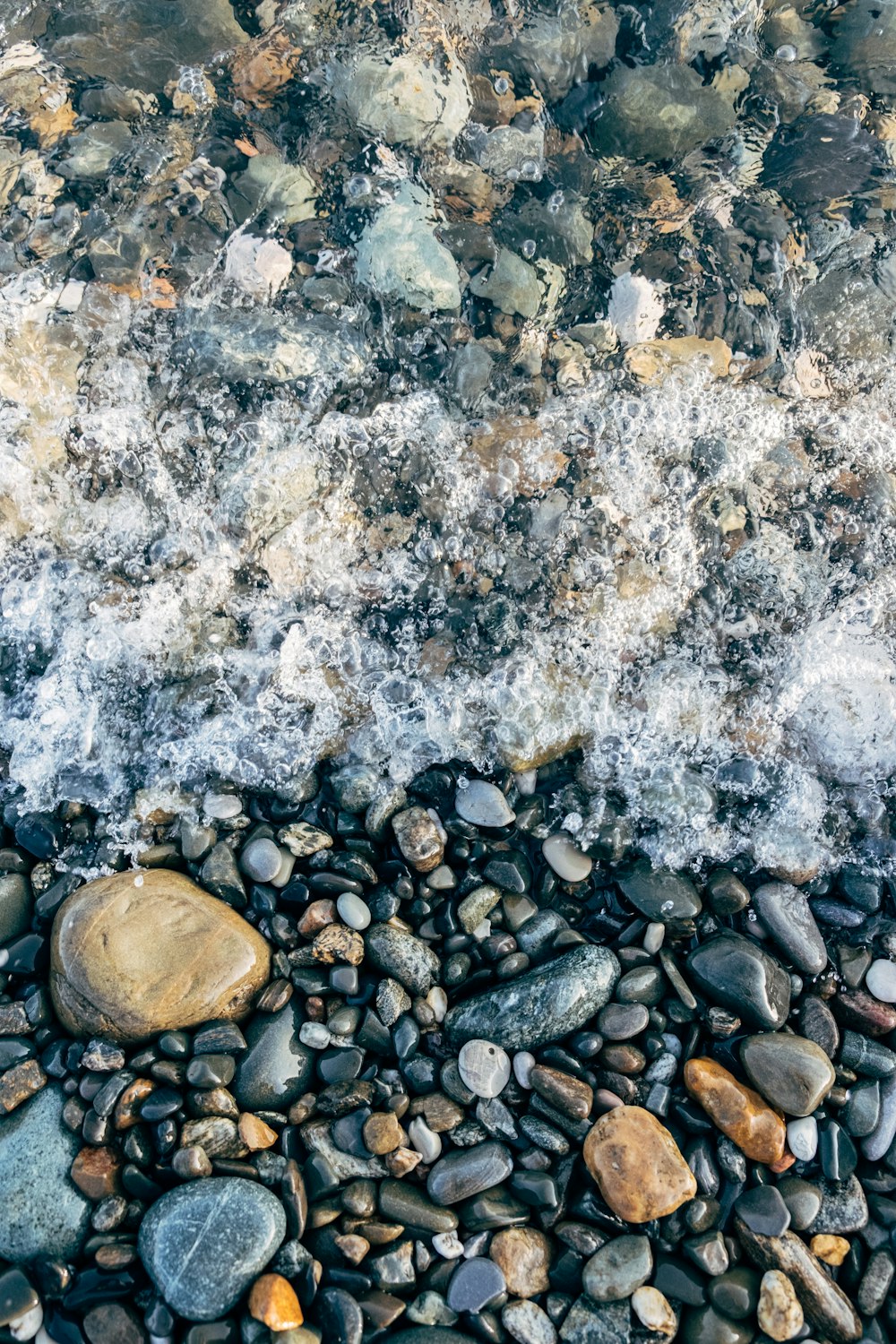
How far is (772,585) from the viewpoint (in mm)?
3338

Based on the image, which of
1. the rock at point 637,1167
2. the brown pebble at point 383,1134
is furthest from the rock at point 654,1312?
the brown pebble at point 383,1134

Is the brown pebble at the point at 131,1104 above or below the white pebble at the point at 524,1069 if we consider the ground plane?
above

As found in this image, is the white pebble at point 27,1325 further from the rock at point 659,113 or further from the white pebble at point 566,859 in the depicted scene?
the rock at point 659,113

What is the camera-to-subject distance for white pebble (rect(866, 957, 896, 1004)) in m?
2.61

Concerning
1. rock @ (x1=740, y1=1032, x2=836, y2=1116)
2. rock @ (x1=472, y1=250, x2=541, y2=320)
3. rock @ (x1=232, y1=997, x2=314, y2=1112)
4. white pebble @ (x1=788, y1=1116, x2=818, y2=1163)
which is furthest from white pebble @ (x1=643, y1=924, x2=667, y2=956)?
rock @ (x1=472, y1=250, x2=541, y2=320)

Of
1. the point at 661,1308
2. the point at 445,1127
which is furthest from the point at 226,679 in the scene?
the point at 661,1308

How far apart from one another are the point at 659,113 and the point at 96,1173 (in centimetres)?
455

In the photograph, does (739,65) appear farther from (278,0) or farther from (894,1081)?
(894,1081)

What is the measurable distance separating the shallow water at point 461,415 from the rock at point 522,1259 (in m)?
1.21

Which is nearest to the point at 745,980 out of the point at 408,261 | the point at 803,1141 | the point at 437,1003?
the point at 803,1141

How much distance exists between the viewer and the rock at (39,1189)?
2.20m

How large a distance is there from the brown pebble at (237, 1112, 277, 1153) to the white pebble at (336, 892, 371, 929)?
1.98 feet

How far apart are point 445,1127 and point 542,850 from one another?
908 mm

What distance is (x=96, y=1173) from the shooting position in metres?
2.26
